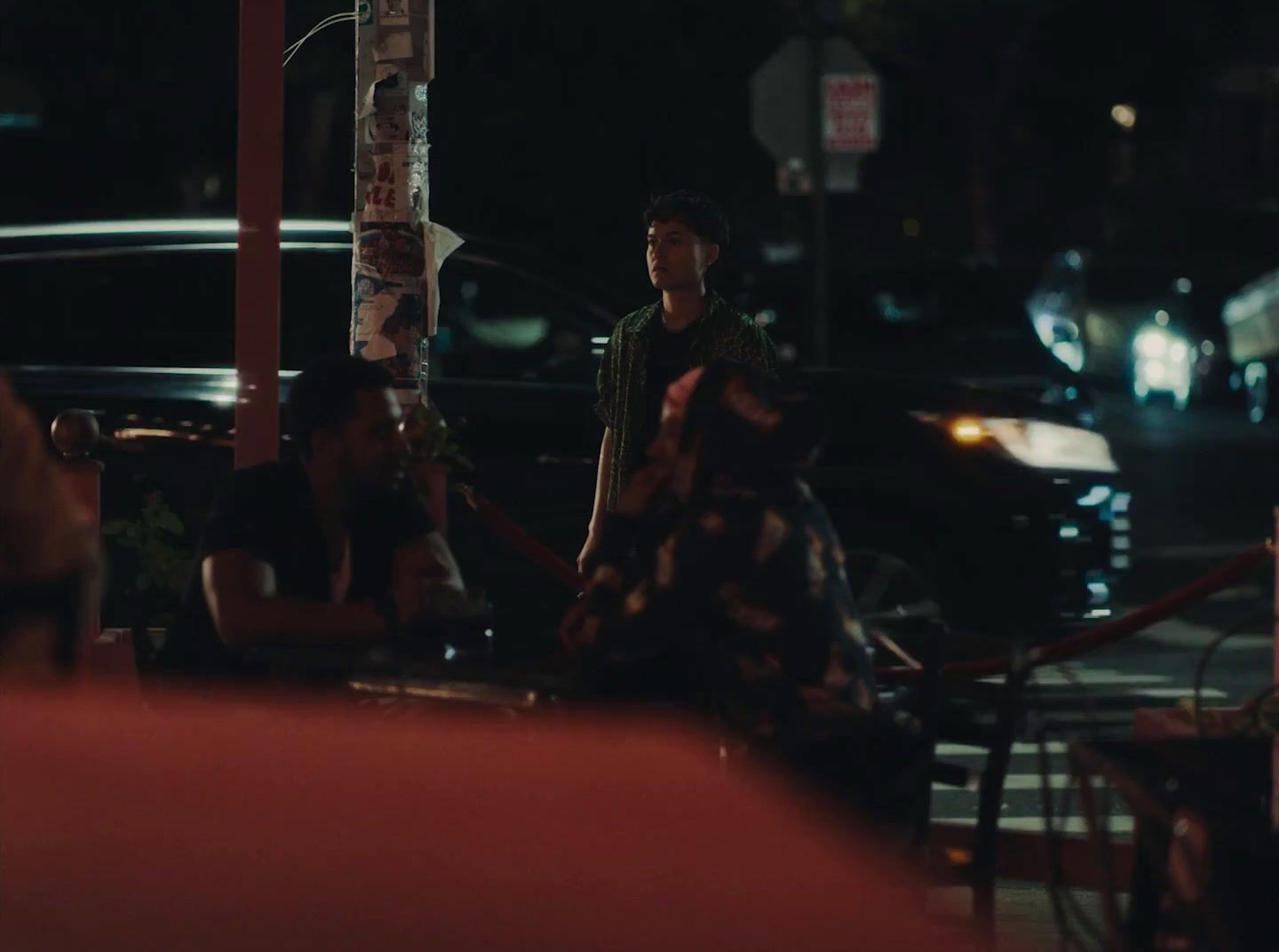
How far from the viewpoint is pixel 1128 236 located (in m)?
56.6

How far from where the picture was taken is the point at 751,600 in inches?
164

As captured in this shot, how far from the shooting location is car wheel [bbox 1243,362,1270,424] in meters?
26.1

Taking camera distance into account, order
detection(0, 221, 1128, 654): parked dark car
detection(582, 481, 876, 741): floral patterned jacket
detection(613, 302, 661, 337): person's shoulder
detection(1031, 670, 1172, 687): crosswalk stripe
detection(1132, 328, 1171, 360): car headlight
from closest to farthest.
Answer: detection(582, 481, 876, 741): floral patterned jacket → detection(613, 302, 661, 337): person's shoulder → detection(0, 221, 1128, 654): parked dark car → detection(1031, 670, 1172, 687): crosswalk stripe → detection(1132, 328, 1171, 360): car headlight

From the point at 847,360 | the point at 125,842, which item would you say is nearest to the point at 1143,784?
the point at 125,842

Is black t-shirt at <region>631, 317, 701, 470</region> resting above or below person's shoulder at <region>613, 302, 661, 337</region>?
below

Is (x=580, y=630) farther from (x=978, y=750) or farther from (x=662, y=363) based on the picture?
(x=978, y=750)

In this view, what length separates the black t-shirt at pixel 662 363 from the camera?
6449 millimetres

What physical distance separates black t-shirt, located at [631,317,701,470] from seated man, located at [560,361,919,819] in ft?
7.24

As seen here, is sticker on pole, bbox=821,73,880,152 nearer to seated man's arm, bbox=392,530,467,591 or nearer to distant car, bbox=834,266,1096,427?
distant car, bbox=834,266,1096,427

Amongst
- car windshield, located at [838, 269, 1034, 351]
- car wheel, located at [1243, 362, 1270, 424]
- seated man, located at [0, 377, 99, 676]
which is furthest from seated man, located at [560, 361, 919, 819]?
car wheel, located at [1243, 362, 1270, 424]

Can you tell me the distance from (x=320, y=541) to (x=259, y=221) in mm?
2130

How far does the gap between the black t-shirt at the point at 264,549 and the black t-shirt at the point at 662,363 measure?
1769 millimetres

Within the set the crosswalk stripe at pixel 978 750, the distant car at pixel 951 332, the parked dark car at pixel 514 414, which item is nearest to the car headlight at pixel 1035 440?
the parked dark car at pixel 514 414

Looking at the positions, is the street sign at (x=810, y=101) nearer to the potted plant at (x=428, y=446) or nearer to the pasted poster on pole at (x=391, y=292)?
the pasted poster on pole at (x=391, y=292)
